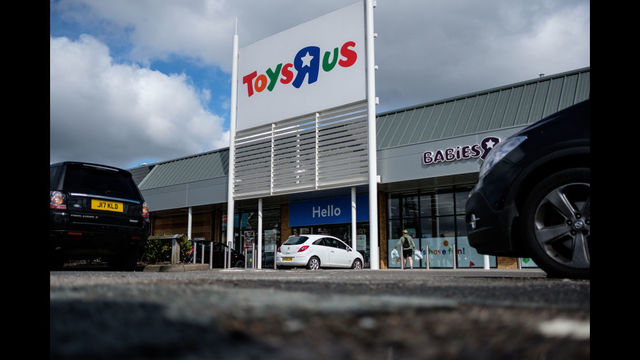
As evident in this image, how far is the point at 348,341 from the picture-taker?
3.11 ft

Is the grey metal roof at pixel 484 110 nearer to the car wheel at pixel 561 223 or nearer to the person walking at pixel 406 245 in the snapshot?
the person walking at pixel 406 245

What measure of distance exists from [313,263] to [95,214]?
10.9m

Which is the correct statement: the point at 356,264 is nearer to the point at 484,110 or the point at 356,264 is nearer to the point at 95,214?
the point at 484,110

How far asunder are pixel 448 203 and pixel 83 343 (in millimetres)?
20231

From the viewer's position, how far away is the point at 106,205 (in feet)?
23.1

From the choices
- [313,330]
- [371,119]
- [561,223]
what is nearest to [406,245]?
[371,119]

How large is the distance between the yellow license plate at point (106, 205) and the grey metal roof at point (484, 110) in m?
13.8

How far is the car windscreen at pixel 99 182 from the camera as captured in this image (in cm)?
688

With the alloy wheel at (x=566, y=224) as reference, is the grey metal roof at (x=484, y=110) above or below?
above

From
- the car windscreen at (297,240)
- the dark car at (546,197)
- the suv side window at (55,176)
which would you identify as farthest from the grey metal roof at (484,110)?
the suv side window at (55,176)

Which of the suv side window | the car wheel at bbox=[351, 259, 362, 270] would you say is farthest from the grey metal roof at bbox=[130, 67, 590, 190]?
the suv side window
